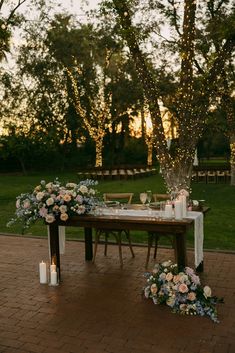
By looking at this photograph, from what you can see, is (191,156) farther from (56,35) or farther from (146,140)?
(146,140)

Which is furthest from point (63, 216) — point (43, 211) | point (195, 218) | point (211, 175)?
point (211, 175)

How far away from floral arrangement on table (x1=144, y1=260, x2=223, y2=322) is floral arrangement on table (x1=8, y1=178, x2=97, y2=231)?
1.54 metres

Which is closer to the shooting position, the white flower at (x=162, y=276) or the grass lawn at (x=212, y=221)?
the white flower at (x=162, y=276)

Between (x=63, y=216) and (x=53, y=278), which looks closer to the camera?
(x=63, y=216)

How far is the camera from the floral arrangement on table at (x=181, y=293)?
201 inches

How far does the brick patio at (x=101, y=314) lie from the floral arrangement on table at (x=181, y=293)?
11 cm

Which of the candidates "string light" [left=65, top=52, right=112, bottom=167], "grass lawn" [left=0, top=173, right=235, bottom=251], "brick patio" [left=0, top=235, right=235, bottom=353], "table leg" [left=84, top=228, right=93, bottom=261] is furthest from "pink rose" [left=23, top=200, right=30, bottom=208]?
"string light" [left=65, top=52, right=112, bottom=167]

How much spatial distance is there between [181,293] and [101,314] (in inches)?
40.9

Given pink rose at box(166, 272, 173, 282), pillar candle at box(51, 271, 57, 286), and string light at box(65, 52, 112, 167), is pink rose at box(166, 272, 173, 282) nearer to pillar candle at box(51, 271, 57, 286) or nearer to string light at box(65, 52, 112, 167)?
pillar candle at box(51, 271, 57, 286)

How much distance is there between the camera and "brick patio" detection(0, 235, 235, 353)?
14.2ft

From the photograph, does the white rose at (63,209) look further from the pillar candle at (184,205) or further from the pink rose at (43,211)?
the pillar candle at (184,205)

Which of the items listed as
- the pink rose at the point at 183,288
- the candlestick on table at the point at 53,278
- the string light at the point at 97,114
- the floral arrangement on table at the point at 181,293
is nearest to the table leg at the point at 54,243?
the candlestick on table at the point at 53,278

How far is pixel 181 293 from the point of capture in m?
5.23

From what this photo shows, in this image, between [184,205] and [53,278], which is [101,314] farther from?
[184,205]
